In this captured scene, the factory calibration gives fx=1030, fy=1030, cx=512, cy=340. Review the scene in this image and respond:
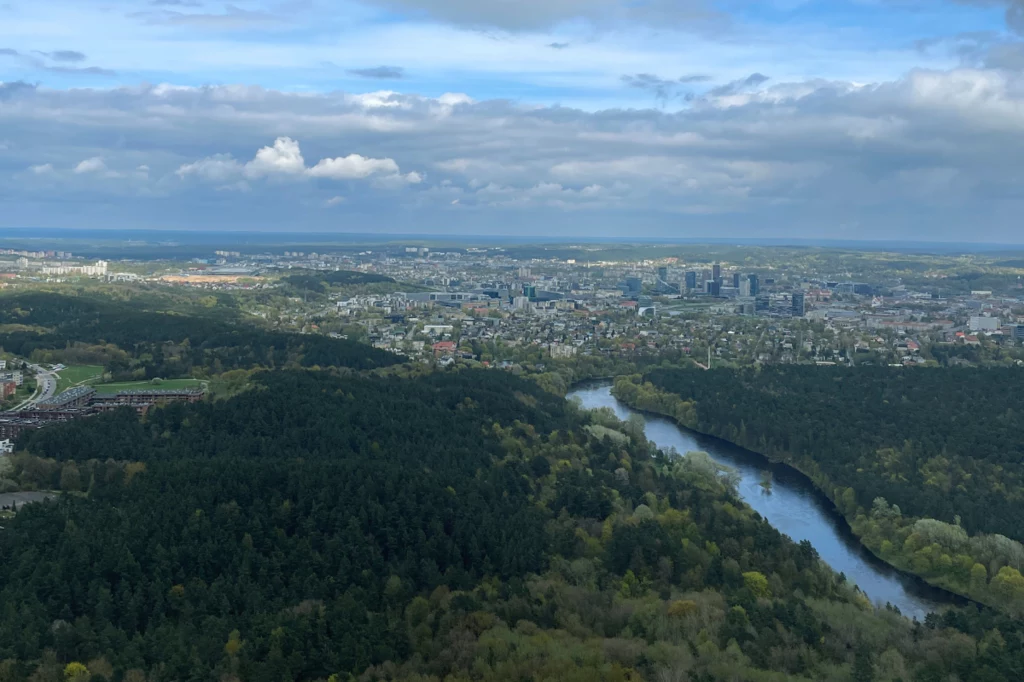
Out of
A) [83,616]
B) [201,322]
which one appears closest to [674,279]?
[201,322]

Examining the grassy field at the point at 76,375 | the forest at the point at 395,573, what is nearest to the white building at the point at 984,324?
the forest at the point at 395,573

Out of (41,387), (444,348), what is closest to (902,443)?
(444,348)

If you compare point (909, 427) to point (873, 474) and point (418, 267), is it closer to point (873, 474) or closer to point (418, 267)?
point (873, 474)

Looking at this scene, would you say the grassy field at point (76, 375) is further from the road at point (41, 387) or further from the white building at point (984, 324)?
the white building at point (984, 324)

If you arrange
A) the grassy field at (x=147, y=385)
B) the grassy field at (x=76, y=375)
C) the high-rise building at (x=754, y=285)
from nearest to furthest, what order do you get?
the grassy field at (x=147, y=385), the grassy field at (x=76, y=375), the high-rise building at (x=754, y=285)

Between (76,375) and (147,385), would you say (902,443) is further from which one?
(76,375)

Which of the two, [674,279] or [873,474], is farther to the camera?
[674,279]
